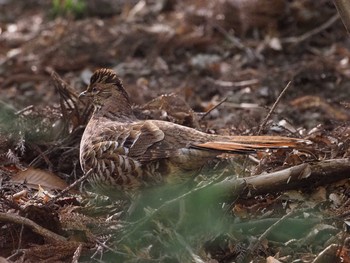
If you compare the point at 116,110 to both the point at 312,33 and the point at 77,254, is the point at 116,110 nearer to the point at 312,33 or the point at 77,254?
the point at 77,254

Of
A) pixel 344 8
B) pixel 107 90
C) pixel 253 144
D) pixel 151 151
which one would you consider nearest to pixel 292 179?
pixel 253 144

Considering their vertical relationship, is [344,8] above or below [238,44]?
above

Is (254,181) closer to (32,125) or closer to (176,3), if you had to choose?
(32,125)

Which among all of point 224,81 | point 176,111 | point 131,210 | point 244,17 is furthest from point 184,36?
point 131,210

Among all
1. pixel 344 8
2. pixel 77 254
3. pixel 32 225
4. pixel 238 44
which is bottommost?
pixel 238 44

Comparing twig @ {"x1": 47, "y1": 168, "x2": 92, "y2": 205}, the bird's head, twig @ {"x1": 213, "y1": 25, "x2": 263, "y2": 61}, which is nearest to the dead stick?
twig @ {"x1": 47, "y1": 168, "x2": 92, "y2": 205}

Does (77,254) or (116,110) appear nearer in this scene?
(77,254)

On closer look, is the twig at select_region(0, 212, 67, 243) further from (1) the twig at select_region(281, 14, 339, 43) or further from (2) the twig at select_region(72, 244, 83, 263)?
(1) the twig at select_region(281, 14, 339, 43)
